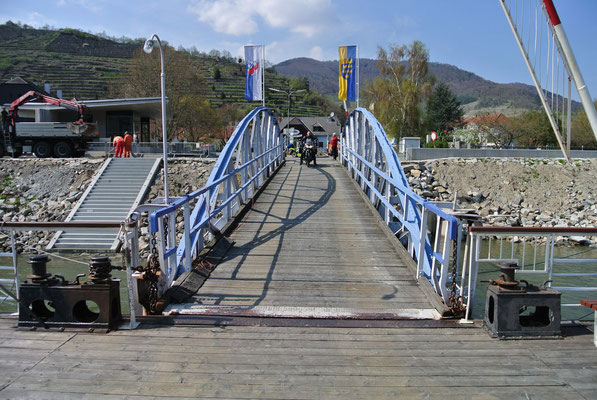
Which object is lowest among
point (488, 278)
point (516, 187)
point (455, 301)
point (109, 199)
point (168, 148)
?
point (488, 278)

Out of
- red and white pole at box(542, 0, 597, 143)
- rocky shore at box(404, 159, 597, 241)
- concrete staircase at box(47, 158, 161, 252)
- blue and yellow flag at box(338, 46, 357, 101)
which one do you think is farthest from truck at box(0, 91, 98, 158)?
red and white pole at box(542, 0, 597, 143)

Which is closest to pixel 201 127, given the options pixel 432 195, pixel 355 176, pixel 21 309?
pixel 432 195

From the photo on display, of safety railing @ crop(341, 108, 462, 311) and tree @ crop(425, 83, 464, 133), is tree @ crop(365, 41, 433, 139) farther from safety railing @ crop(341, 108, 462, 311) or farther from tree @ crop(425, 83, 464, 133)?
safety railing @ crop(341, 108, 462, 311)

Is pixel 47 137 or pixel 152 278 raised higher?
pixel 47 137

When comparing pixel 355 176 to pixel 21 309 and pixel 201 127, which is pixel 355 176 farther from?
pixel 201 127

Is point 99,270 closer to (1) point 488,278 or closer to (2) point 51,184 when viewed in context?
(1) point 488,278

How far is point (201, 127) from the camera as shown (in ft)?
152

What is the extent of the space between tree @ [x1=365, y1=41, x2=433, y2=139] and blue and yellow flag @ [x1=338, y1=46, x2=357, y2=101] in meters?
23.7

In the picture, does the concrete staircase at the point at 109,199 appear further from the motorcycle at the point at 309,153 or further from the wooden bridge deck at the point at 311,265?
the wooden bridge deck at the point at 311,265

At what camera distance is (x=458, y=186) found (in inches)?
1001

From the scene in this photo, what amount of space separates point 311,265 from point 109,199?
651 inches

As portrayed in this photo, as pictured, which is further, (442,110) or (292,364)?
(442,110)

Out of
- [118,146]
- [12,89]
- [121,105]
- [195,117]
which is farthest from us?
[12,89]

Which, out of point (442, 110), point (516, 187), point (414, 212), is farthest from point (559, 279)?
point (442, 110)
